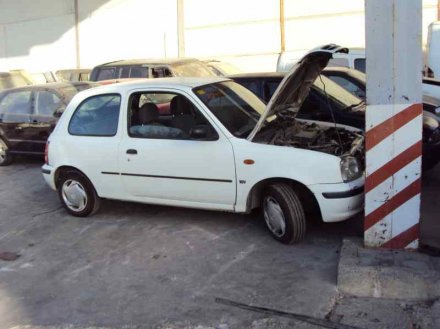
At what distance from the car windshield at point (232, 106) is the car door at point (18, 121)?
4825 mm

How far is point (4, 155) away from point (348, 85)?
6.18m

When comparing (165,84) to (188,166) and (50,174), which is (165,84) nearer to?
(188,166)

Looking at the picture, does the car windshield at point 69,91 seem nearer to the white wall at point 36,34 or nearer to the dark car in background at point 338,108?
the dark car in background at point 338,108

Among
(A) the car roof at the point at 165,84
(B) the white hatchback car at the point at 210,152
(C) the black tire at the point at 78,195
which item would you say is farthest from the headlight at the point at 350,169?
(C) the black tire at the point at 78,195

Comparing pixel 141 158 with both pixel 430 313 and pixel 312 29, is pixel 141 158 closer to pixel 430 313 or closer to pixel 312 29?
pixel 430 313

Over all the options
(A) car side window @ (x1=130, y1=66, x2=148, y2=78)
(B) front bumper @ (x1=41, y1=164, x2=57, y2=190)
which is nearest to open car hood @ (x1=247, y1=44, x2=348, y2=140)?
(B) front bumper @ (x1=41, y1=164, x2=57, y2=190)

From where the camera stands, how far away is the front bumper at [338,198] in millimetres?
5008

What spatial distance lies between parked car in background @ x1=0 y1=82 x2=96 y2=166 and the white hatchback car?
3.01 m

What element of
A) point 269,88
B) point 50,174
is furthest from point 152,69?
point 50,174

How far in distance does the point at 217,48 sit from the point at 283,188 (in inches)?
574

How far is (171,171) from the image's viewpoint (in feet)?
19.1

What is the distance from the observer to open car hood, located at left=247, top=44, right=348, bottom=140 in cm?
527

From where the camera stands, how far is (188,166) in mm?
5680

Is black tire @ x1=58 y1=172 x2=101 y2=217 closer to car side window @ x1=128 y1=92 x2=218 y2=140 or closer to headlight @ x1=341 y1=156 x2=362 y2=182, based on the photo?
car side window @ x1=128 y1=92 x2=218 y2=140
